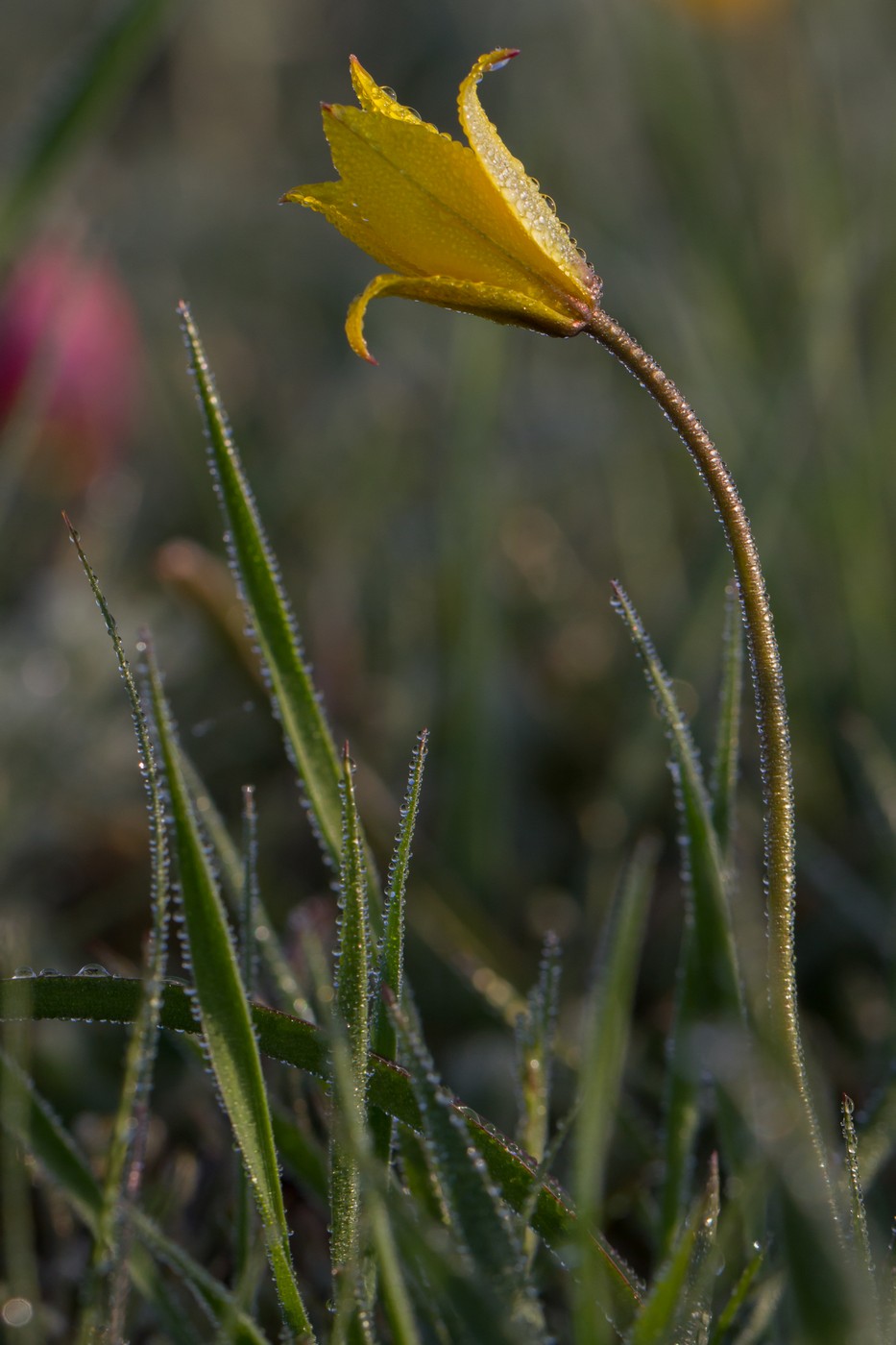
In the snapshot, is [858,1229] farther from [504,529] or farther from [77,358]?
[77,358]

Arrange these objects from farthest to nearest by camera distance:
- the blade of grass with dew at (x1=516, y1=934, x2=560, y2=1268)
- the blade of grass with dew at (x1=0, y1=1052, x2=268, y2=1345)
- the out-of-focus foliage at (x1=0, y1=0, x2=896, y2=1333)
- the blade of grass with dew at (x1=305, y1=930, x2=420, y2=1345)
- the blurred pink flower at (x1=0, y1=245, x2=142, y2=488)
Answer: the blurred pink flower at (x1=0, y1=245, x2=142, y2=488) → the out-of-focus foliage at (x1=0, y1=0, x2=896, y2=1333) → the blade of grass with dew at (x1=516, y1=934, x2=560, y2=1268) → the blade of grass with dew at (x1=0, y1=1052, x2=268, y2=1345) → the blade of grass with dew at (x1=305, y1=930, x2=420, y2=1345)

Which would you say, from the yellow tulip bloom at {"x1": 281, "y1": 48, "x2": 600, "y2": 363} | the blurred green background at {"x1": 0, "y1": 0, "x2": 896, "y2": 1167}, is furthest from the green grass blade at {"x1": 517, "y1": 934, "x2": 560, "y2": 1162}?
the yellow tulip bloom at {"x1": 281, "y1": 48, "x2": 600, "y2": 363}

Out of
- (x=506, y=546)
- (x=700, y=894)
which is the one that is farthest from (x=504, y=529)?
(x=700, y=894)

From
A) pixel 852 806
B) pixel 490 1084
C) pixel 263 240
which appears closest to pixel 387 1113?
pixel 490 1084

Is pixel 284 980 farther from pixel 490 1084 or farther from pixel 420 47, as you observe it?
pixel 420 47

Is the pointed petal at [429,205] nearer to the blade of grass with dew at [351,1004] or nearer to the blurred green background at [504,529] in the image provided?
the blade of grass with dew at [351,1004]

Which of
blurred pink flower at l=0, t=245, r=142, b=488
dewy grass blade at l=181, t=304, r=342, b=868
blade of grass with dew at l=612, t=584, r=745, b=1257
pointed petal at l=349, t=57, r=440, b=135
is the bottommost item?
blade of grass with dew at l=612, t=584, r=745, b=1257

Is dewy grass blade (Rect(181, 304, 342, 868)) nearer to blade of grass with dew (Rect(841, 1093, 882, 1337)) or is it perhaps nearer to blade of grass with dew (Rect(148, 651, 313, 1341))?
blade of grass with dew (Rect(148, 651, 313, 1341))
